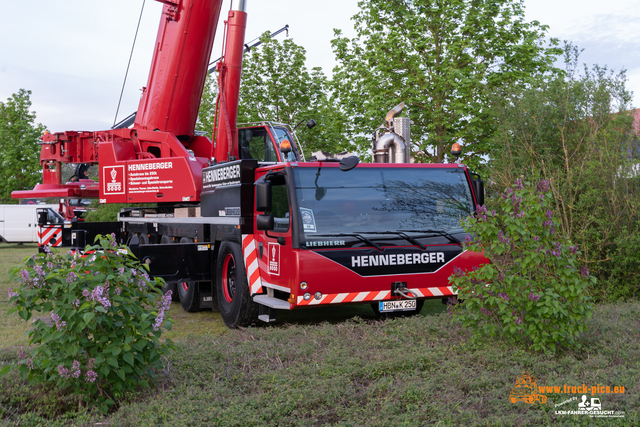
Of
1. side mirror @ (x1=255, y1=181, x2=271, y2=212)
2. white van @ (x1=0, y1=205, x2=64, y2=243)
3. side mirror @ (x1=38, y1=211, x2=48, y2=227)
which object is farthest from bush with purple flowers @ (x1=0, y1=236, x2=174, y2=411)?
white van @ (x1=0, y1=205, x2=64, y2=243)

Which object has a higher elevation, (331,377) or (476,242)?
(476,242)

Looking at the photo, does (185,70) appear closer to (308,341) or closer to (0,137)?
(308,341)

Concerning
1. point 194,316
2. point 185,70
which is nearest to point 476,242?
point 194,316

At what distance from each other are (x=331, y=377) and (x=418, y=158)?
12558 millimetres

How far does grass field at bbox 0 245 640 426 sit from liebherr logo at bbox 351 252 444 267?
0.88 m

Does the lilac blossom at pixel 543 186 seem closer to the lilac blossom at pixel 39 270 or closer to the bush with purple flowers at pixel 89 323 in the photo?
the bush with purple flowers at pixel 89 323

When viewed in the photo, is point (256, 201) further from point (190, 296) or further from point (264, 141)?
point (264, 141)

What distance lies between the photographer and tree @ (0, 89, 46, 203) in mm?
35219

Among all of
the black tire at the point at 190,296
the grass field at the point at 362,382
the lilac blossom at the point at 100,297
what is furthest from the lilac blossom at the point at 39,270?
the black tire at the point at 190,296

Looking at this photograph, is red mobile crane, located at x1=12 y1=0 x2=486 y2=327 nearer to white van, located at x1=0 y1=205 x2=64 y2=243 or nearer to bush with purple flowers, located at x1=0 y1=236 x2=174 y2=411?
bush with purple flowers, located at x1=0 y1=236 x2=174 y2=411

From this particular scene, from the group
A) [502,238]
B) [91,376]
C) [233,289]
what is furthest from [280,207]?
[91,376]

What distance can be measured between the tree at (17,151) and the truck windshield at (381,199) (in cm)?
3305

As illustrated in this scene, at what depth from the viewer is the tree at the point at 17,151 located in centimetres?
3522

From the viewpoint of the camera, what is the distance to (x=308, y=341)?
19.3 ft
